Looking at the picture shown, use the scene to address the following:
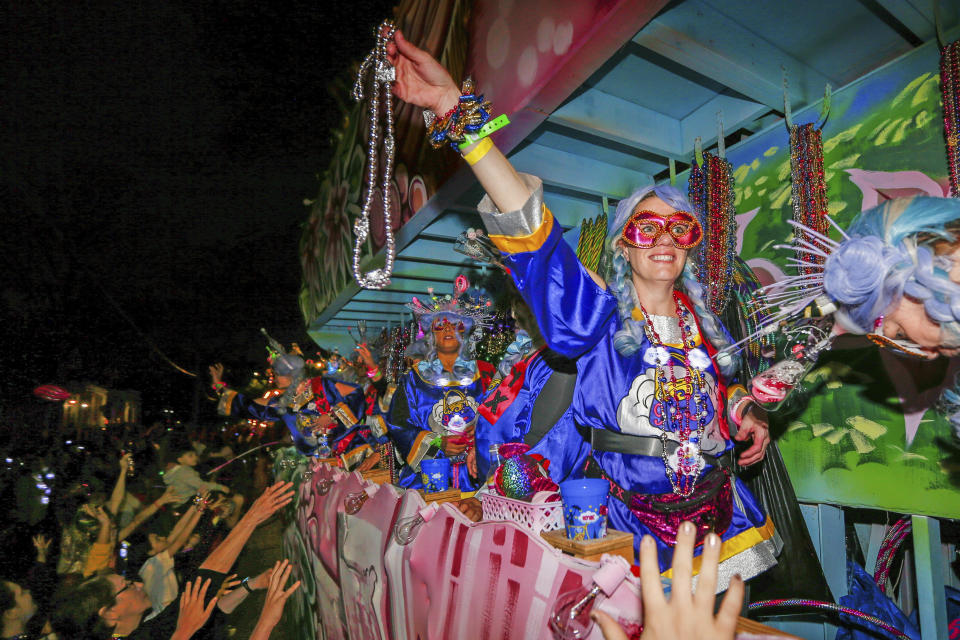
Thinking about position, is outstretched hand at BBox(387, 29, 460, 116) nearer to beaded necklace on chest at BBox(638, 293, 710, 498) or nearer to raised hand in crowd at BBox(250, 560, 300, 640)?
beaded necklace on chest at BBox(638, 293, 710, 498)

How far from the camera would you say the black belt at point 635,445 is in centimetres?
152

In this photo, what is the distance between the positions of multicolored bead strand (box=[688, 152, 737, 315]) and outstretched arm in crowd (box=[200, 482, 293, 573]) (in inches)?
108

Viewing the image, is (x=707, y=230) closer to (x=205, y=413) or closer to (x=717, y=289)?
(x=717, y=289)

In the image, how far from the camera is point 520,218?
48.0 inches

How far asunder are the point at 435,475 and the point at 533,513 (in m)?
1.15

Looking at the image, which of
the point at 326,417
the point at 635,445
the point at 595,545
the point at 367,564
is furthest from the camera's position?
the point at 326,417

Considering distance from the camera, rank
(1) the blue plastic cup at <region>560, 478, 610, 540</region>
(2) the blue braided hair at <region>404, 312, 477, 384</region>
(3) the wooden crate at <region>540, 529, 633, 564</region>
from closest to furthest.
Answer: (3) the wooden crate at <region>540, 529, 633, 564</region> < (1) the blue plastic cup at <region>560, 478, 610, 540</region> < (2) the blue braided hair at <region>404, 312, 477, 384</region>

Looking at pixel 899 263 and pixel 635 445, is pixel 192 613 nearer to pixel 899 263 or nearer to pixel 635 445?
pixel 635 445

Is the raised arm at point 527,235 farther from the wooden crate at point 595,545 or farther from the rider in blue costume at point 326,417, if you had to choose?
the rider in blue costume at point 326,417

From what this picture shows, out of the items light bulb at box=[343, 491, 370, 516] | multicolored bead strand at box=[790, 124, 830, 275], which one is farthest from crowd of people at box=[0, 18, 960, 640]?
multicolored bead strand at box=[790, 124, 830, 275]

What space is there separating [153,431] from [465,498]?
45.3 ft

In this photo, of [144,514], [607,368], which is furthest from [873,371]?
[144,514]

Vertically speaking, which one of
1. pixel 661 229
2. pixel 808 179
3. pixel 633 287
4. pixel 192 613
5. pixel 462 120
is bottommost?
pixel 192 613

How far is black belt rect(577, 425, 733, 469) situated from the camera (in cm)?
152
